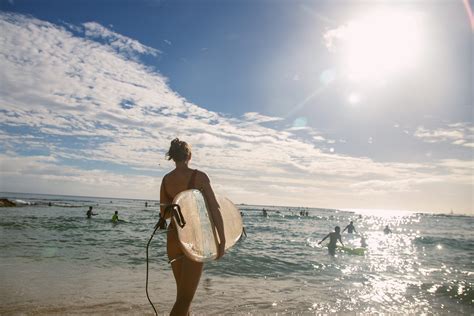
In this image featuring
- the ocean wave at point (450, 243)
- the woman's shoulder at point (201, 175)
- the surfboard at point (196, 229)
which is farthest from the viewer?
the ocean wave at point (450, 243)

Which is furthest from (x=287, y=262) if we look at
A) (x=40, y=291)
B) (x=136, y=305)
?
(x=40, y=291)

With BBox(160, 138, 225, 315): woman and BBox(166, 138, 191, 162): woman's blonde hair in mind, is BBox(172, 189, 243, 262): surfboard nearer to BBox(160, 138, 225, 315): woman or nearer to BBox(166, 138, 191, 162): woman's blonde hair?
BBox(160, 138, 225, 315): woman

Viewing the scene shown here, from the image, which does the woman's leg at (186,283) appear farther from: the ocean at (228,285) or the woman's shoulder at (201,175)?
the ocean at (228,285)

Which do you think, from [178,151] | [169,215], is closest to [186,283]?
[169,215]

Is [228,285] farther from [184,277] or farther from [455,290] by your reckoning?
[455,290]

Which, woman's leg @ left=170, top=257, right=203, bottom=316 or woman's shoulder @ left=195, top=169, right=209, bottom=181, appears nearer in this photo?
woman's leg @ left=170, top=257, right=203, bottom=316

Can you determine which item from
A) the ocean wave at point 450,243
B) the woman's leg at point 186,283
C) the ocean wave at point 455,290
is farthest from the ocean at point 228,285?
the ocean wave at point 450,243

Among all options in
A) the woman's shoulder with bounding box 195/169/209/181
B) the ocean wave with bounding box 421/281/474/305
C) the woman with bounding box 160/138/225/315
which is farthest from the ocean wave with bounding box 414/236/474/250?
the woman's shoulder with bounding box 195/169/209/181

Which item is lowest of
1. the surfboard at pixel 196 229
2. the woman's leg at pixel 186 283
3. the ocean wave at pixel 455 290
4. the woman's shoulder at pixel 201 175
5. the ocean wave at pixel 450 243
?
the ocean wave at pixel 450 243

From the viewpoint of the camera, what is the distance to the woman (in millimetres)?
3266

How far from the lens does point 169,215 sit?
3287 millimetres

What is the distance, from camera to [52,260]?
33.9 ft

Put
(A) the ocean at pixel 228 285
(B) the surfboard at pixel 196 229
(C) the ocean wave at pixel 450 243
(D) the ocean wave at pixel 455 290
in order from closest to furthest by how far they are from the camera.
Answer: (B) the surfboard at pixel 196 229 → (A) the ocean at pixel 228 285 → (D) the ocean wave at pixel 455 290 → (C) the ocean wave at pixel 450 243

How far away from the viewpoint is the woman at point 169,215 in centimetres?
327
